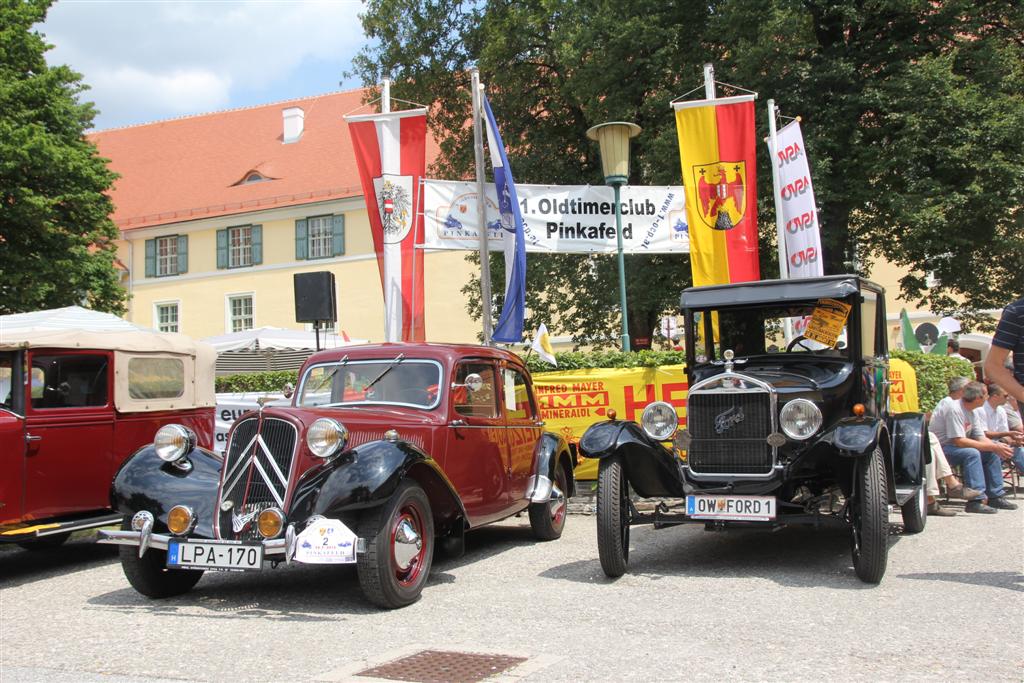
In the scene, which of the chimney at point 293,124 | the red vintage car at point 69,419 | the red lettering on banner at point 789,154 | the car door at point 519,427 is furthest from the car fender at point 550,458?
the chimney at point 293,124

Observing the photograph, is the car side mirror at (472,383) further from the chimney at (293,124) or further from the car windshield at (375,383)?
the chimney at (293,124)

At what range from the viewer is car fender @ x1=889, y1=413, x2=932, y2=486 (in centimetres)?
826

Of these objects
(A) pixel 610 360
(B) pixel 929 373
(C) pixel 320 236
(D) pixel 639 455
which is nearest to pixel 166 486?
(D) pixel 639 455

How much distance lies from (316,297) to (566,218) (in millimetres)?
3533

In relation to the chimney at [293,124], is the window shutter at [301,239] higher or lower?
lower

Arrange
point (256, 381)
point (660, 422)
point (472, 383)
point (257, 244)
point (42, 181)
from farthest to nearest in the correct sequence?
point (257, 244), point (42, 181), point (256, 381), point (472, 383), point (660, 422)

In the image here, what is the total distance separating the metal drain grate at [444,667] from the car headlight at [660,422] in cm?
279

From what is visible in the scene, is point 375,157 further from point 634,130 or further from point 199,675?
point 199,675

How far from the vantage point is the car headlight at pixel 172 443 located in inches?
274

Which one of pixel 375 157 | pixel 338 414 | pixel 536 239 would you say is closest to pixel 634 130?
pixel 536 239

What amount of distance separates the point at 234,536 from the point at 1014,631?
182 inches

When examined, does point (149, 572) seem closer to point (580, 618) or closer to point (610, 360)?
point (580, 618)

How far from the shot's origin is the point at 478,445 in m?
7.65

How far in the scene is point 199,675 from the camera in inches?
185
